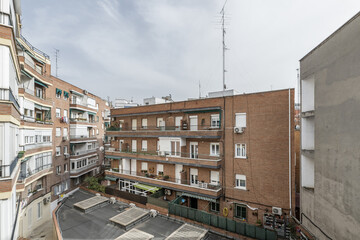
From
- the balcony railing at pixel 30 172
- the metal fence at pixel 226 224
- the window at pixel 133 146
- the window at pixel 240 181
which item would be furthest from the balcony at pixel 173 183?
the balcony railing at pixel 30 172

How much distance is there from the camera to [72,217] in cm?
1584

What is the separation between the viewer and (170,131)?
19.9 m

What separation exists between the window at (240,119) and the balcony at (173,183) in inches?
242

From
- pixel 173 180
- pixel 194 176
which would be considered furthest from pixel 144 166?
pixel 194 176

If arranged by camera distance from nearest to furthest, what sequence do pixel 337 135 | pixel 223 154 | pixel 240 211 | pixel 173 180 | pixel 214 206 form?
pixel 337 135, pixel 240 211, pixel 223 154, pixel 214 206, pixel 173 180

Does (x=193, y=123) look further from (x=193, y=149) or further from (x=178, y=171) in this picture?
(x=178, y=171)

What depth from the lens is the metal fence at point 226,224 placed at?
12367 mm

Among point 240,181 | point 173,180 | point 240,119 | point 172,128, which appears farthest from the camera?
point 172,128

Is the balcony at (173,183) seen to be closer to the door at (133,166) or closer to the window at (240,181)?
the door at (133,166)

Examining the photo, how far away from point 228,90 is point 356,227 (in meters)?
14.2

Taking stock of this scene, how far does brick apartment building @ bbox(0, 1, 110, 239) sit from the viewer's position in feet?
23.8

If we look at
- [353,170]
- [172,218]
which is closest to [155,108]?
[172,218]

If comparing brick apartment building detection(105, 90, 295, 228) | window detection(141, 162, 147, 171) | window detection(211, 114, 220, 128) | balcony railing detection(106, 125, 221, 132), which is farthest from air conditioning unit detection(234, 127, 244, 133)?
window detection(141, 162, 147, 171)

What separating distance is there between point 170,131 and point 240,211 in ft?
33.0
